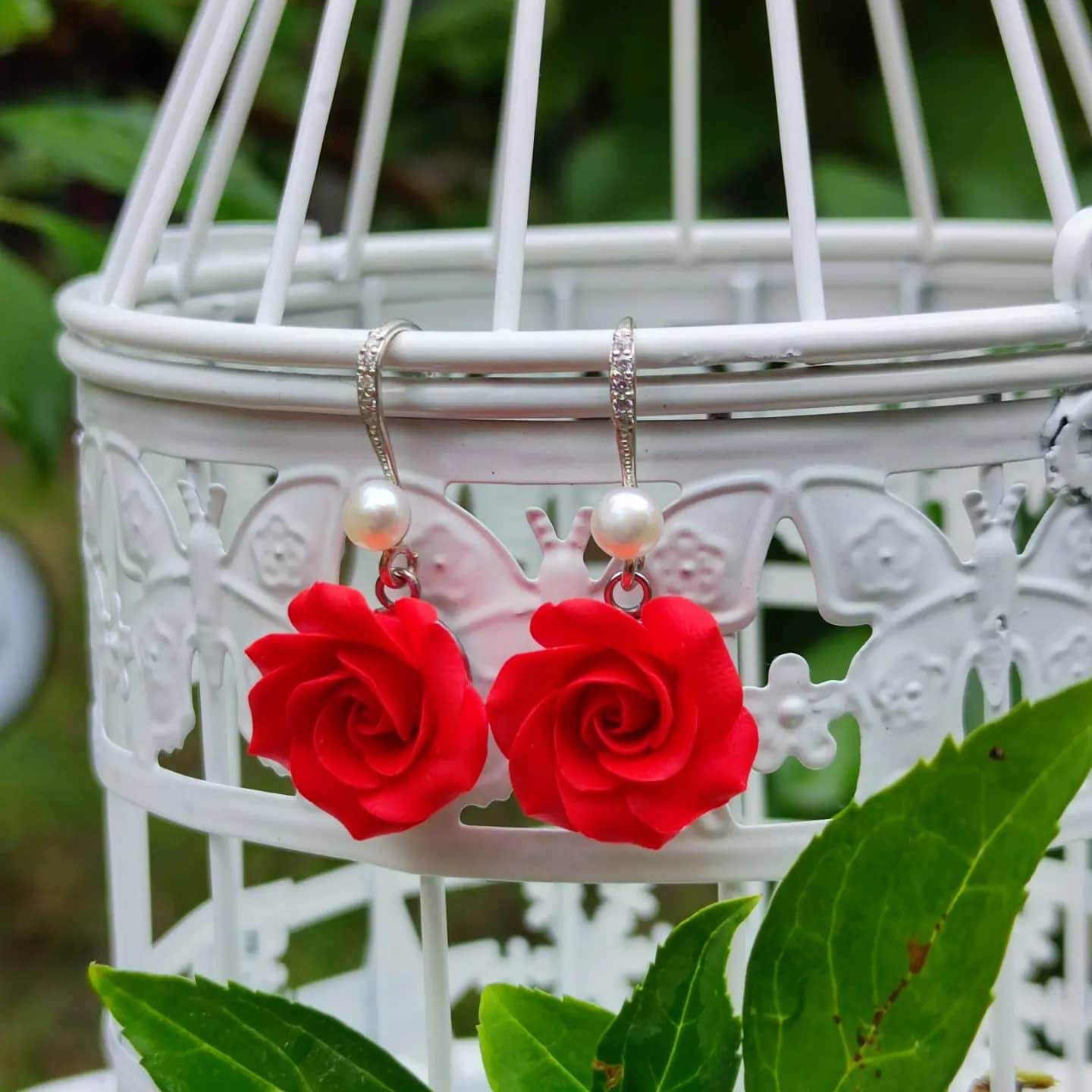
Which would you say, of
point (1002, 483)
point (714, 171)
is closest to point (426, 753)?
point (1002, 483)

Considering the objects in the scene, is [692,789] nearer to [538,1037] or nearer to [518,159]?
[538,1037]

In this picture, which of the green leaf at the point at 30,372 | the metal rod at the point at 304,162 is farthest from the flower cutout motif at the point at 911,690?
the green leaf at the point at 30,372

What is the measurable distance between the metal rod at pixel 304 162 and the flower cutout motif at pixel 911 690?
0.21m

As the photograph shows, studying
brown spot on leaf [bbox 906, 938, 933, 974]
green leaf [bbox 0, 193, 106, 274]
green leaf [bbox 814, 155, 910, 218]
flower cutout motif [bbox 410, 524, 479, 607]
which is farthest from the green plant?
green leaf [bbox 814, 155, 910, 218]

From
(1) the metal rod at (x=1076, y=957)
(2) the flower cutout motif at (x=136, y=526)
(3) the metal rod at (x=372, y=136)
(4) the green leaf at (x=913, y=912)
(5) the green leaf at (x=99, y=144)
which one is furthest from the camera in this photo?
(5) the green leaf at (x=99, y=144)

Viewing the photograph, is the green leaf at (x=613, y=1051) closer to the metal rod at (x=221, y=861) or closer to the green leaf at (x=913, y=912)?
the green leaf at (x=913, y=912)

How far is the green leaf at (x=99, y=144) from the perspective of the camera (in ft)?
2.68

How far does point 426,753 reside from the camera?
0.40 m

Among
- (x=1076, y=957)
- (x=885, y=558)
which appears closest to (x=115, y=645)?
(x=885, y=558)

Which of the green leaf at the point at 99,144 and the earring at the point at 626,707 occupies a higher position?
the green leaf at the point at 99,144

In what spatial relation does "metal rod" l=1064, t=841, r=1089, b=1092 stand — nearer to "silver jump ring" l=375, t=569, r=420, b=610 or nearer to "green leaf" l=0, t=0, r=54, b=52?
"silver jump ring" l=375, t=569, r=420, b=610

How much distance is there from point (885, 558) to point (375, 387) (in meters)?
0.15

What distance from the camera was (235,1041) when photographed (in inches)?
15.6

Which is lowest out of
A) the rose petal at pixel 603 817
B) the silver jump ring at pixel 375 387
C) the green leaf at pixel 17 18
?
the rose petal at pixel 603 817
